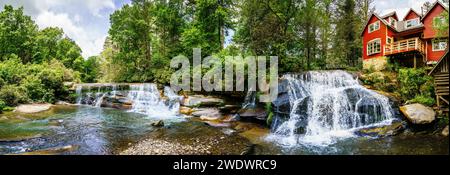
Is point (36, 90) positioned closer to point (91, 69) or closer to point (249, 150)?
point (249, 150)

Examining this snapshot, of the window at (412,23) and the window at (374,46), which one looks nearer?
the window at (412,23)

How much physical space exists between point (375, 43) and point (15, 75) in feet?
117

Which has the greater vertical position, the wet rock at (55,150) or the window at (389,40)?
the window at (389,40)

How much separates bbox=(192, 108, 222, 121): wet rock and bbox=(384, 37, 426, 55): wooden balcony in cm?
1588

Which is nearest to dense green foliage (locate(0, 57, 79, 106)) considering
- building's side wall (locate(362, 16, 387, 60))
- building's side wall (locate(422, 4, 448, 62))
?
building's side wall (locate(362, 16, 387, 60))

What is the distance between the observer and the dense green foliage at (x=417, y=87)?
13.7m

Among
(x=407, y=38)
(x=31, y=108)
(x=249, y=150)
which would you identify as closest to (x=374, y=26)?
(x=407, y=38)

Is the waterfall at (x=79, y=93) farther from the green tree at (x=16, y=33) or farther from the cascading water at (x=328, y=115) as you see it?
the cascading water at (x=328, y=115)

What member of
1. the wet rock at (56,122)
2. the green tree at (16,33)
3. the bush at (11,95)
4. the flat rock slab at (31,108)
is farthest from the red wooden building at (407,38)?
the green tree at (16,33)

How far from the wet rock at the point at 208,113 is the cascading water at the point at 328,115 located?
17.4 feet

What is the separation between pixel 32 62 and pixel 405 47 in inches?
1959
